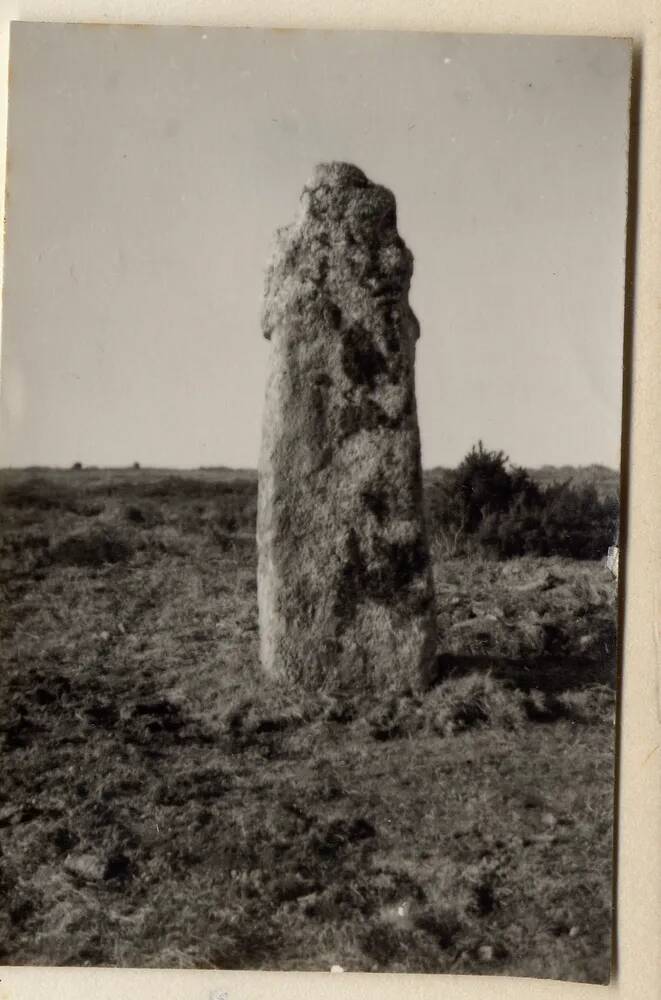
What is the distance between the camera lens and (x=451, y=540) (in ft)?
21.7

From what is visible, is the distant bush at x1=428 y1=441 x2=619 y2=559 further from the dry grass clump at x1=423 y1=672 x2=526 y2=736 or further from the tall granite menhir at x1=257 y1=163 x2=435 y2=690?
the tall granite menhir at x1=257 y1=163 x2=435 y2=690

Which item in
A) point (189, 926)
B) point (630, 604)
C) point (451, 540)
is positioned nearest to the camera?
point (189, 926)

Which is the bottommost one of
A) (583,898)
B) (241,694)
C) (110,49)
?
Answer: (583,898)

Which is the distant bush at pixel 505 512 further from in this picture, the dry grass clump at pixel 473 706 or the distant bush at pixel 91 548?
the distant bush at pixel 91 548

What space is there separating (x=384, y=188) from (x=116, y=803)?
301cm

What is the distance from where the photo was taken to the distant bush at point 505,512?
630 centimetres

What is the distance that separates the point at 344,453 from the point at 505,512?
8.32 feet

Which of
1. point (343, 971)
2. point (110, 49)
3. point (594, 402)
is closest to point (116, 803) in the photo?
point (343, 971)

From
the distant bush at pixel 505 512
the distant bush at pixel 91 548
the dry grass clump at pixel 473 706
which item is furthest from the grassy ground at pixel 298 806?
the distant bush at pixel 505 512

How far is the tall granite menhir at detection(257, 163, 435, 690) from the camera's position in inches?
177

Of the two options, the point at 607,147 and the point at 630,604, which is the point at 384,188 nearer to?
the point at 607,147

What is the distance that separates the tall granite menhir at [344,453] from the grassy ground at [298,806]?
27 cm

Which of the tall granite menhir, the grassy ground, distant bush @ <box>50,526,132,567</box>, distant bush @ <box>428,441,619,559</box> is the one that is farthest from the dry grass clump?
distant bush @ <box>50,526,132,567</box>

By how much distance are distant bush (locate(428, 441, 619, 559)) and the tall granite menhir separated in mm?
1818
